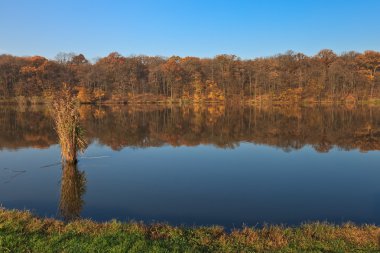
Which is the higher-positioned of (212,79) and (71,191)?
Answer: (212,79)

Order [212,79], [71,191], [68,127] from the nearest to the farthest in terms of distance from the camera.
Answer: [71,191] < [68,127] < [212,79]

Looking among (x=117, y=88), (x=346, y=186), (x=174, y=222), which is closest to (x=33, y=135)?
(x=174, y=222)

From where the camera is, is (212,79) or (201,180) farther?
(212,79)

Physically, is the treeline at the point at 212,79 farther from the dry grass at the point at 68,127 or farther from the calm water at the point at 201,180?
the dry grass at the point at 68,127

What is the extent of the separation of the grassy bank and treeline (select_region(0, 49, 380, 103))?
239 feet

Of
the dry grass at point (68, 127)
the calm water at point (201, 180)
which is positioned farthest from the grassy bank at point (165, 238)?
the dry grass at point (68, 127)

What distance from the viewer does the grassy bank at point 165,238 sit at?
6.03 meters

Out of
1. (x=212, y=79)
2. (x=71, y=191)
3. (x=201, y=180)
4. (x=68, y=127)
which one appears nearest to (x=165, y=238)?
(x=71, y=191)

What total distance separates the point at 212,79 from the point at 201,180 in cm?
7461

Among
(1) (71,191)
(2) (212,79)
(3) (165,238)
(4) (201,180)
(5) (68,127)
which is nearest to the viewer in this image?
(3) (165,238)

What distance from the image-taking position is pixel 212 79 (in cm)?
8538

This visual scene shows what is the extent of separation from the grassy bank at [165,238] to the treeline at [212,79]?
239 ft

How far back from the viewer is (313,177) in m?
12.5

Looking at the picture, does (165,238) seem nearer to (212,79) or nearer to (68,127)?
(68,127)
